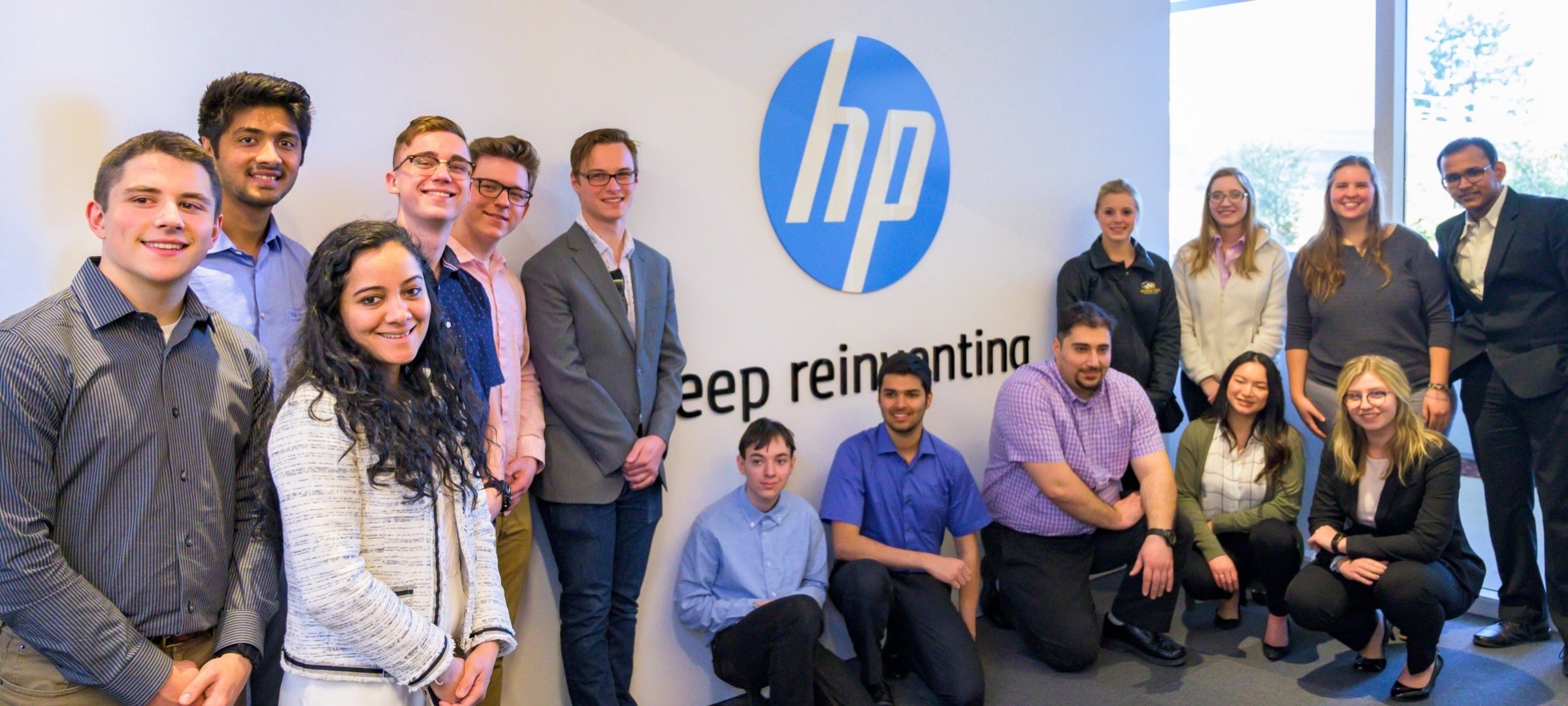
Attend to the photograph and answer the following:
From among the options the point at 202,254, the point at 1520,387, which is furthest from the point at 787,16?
the point at 1520,387

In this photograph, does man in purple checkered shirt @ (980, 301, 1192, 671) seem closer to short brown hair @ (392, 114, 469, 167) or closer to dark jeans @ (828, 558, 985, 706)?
dark jeans @ (828, 558, 985, 706)

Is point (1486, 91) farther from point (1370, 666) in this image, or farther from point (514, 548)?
point (514, 548)

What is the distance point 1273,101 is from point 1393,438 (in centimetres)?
227

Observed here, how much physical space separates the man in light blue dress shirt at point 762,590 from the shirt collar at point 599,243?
66 centimetres

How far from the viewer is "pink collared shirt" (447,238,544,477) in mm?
2723

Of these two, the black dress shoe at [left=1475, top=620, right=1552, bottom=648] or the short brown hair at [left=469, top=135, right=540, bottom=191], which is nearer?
the short brown hair at [left=469, top=135, right=540, bottom=191]

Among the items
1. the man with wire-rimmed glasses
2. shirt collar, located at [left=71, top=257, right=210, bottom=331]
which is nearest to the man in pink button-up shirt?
the man with wire-rimmed glasses

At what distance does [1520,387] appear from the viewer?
375cm

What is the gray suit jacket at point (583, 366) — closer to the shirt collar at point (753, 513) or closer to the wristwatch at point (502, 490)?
the wristwatch at point (502, 490)

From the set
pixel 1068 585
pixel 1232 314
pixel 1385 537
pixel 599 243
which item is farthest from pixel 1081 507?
pixel 599 243

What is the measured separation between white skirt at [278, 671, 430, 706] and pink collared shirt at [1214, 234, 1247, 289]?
11.8 ft

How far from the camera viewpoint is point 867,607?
3457 mm

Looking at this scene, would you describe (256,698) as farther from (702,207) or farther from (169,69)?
(702,207)

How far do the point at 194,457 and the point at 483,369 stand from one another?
31.7 inches
